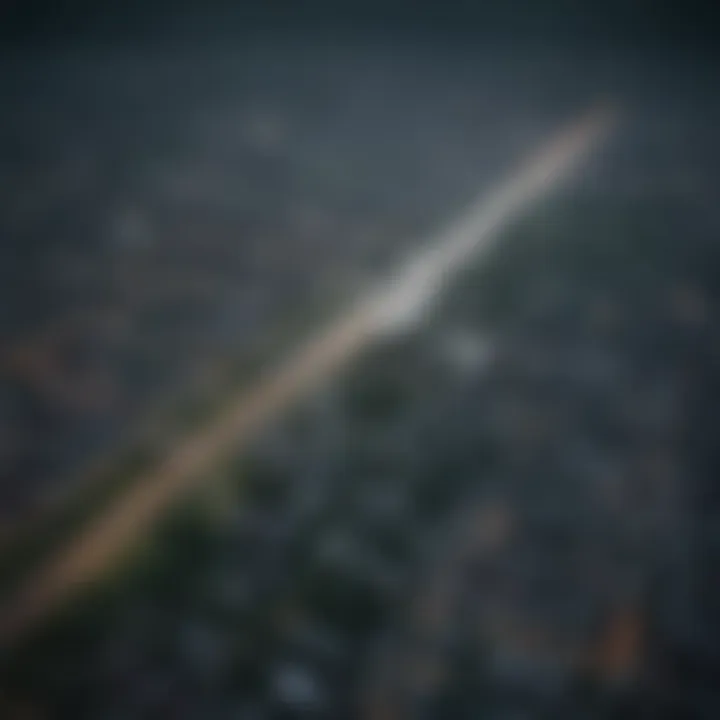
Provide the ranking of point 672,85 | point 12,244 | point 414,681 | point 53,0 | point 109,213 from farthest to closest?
point 53,0 → point 672,85 → point 109,213 → point 12,244 → point 414,681

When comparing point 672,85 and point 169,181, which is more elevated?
point 169,181

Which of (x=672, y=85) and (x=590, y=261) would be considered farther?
(x=672, y=85)

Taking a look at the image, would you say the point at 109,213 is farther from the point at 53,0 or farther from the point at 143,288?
the point at 53,0

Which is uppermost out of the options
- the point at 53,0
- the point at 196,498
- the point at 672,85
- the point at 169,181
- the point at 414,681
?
the point at 53,0

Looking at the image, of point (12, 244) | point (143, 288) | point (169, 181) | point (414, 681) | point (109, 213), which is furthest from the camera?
point (169, 181)

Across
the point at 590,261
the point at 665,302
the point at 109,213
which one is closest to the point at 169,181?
the point at 109,213
